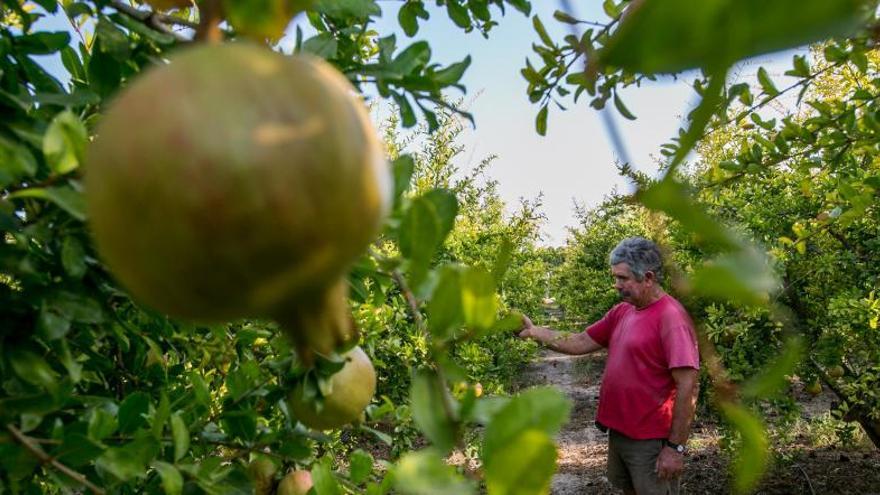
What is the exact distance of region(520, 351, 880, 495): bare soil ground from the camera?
400 cm

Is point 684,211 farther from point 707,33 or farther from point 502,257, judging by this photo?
point 502,257

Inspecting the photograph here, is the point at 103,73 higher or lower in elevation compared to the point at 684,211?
lower

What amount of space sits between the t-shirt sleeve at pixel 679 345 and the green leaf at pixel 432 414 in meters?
2.38

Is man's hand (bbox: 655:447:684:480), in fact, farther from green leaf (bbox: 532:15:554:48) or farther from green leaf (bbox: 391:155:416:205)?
green leaf (bbox: 391:155:416:205)

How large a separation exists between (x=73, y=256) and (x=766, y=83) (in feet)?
4.86

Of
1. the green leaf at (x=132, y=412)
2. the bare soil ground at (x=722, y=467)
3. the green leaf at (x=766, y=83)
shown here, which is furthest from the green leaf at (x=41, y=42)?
the bare soil ground at (x=722, y=467)

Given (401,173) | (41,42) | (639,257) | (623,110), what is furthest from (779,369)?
(639,257)

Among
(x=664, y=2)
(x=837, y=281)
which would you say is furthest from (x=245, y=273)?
(x=837, y=281)

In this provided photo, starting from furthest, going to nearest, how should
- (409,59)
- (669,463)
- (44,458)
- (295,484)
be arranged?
(669,463) → (295,484) → (409,59) → (44,458)

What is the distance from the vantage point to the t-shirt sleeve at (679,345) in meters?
2.60

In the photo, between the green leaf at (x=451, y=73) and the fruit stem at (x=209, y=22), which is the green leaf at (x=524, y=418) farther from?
the green leaf at (x=451, y=73)

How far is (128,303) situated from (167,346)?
247mm

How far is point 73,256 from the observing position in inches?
24.1

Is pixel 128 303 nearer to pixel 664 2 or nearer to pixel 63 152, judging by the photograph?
pixel 63 152
